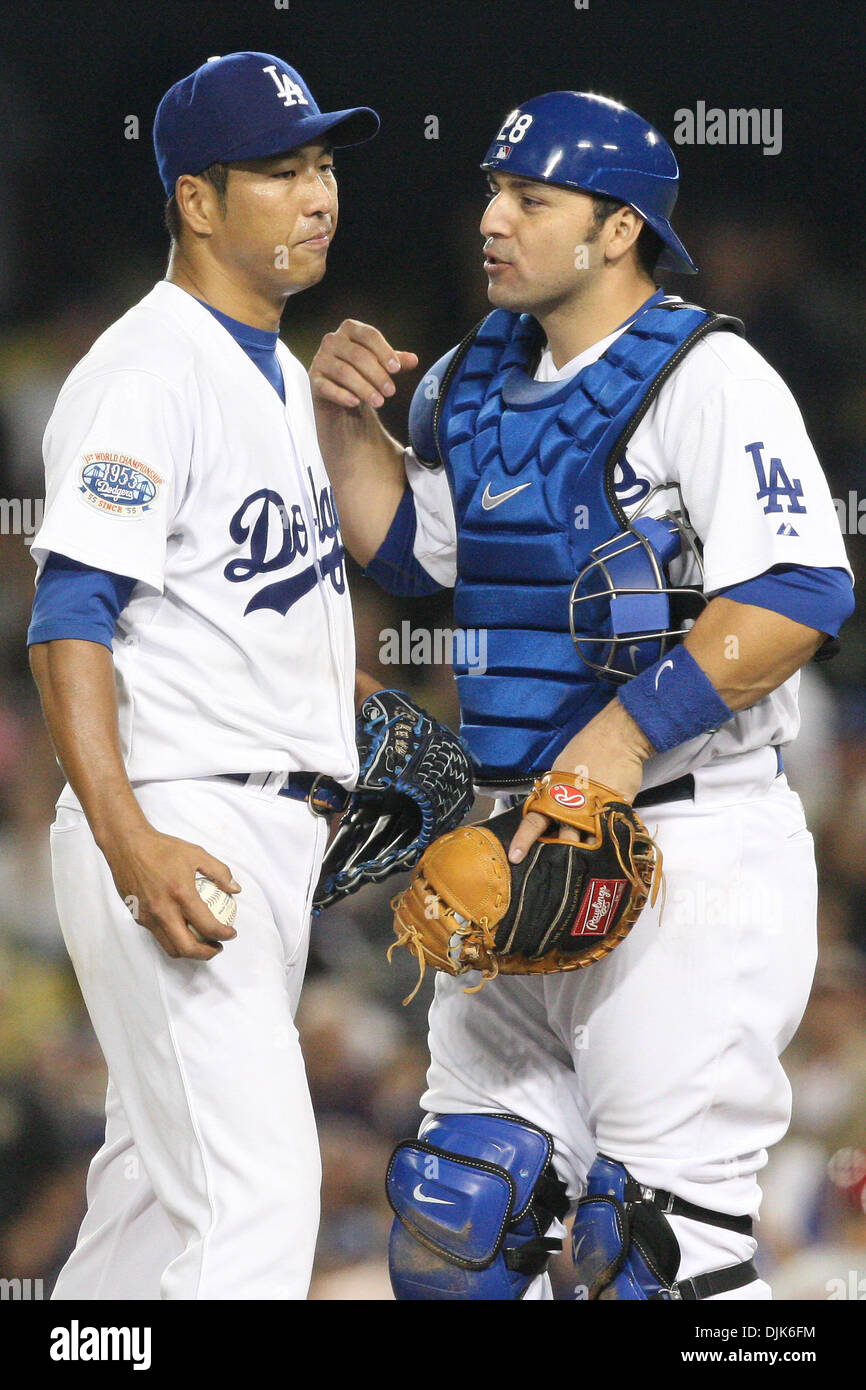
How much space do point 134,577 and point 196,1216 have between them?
701 mm

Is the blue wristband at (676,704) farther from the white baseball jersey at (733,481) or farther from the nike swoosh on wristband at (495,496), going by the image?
the nike swoosh on wristband at (495,496)

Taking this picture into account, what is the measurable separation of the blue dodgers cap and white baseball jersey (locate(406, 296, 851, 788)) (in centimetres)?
49

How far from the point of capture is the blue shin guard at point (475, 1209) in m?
1.99

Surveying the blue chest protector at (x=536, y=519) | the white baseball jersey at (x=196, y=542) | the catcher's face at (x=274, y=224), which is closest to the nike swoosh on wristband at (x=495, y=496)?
the blue chest protector at (x=536, y=519)

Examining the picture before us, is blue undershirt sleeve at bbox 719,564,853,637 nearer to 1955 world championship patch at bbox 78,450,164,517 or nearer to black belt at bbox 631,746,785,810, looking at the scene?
black belt at bbox 631,746,785,810

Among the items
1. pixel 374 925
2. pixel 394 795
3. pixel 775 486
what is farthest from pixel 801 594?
pixel 374 925

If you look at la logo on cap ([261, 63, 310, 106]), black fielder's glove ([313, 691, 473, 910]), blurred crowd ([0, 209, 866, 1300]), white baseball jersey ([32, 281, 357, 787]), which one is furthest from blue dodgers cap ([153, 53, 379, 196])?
blurred crowd ([0, 209, 866, 1300])

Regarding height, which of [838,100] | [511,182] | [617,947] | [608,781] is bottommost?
[617,947]

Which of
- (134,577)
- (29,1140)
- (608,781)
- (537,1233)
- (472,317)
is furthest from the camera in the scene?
(472,317)

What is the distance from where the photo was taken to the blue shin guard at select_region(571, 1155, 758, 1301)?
1.91 metres

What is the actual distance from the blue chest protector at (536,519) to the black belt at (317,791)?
24cm

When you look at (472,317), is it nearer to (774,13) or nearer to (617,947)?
(774,13)

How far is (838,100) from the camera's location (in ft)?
11.0
